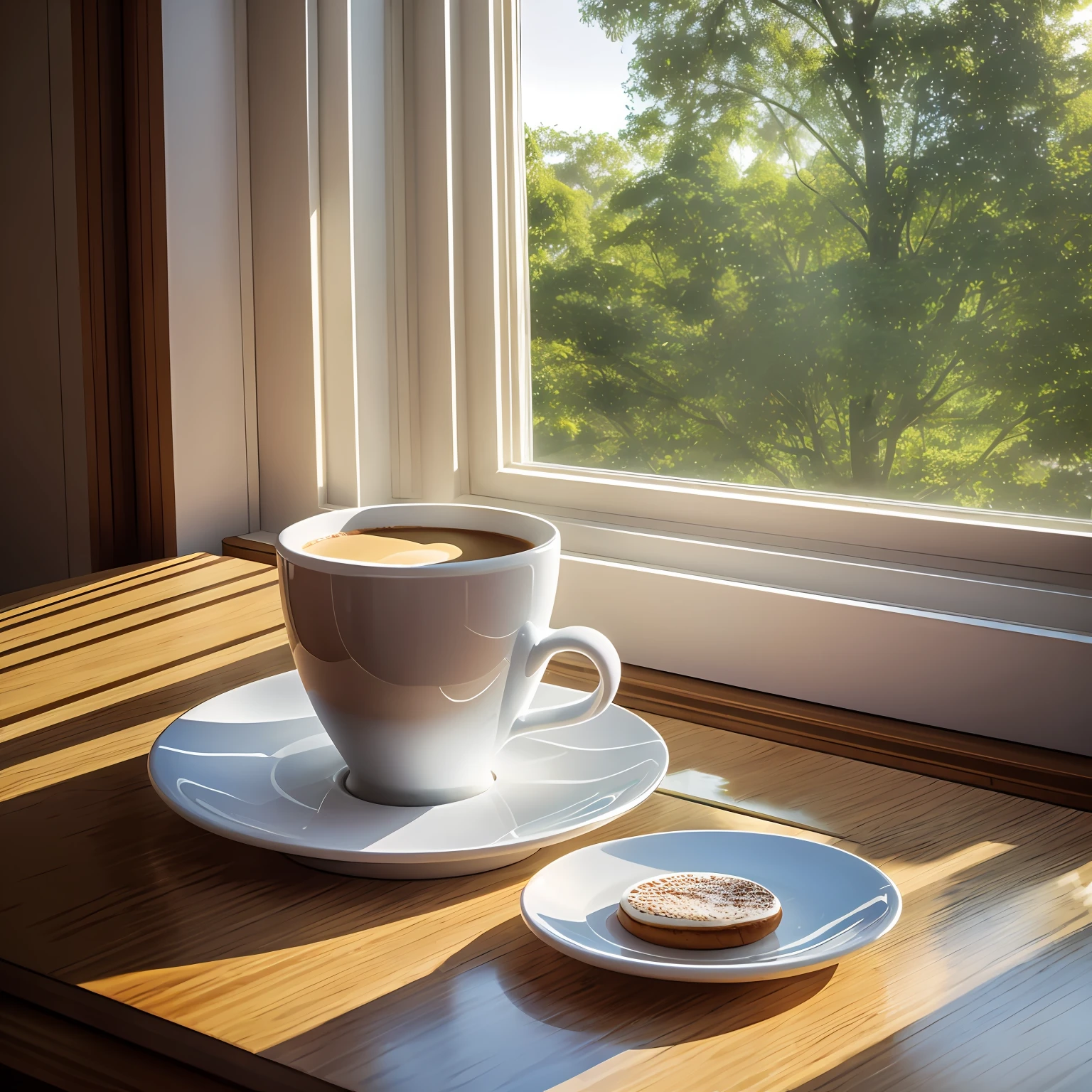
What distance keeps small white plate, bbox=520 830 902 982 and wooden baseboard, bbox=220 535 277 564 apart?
0.68 metres

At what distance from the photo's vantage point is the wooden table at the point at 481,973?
0.35m

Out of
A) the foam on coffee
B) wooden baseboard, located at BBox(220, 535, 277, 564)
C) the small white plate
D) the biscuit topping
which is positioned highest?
the foam on coffee

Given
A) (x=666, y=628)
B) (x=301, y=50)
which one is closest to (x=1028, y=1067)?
(x=666, y=628)

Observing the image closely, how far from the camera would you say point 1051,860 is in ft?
1.68

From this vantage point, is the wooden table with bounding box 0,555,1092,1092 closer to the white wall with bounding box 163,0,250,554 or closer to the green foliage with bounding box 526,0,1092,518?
the green foliage with bounding box 526,0,1092,518

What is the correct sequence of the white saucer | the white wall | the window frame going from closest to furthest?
the white saucer < the window frame < the white wall

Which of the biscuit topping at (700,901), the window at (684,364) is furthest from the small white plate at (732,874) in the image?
the window at (684,364)

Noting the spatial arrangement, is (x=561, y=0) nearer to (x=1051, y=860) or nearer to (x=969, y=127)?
(x=969, y=127)

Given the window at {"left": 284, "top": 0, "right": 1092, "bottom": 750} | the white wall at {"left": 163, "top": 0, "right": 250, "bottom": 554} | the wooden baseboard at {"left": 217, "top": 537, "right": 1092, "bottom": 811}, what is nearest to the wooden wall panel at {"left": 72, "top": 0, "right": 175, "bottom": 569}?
the white wall at {"left": 163, "top": 0, "right": 250, "bottom": 554}

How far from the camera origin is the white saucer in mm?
455

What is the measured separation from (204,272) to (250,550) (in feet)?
0.95

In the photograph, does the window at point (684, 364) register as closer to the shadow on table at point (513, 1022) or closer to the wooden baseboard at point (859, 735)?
the wooden baseboard at point (859, 735)

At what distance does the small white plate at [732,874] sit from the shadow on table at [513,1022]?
1 centimetres

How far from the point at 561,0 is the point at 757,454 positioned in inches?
17.9
